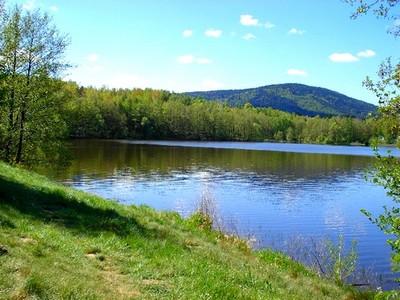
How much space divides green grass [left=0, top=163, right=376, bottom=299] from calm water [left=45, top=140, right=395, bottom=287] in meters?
8.18

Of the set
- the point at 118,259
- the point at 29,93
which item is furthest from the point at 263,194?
the point at 118,259

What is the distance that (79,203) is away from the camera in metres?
16.9

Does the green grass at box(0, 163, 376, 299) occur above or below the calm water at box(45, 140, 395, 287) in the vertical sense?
above

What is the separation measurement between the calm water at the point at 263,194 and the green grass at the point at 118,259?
26.8ft

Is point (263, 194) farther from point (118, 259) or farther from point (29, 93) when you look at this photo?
point (118, 259)

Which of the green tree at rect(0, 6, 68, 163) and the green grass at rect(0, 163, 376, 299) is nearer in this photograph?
the green grass at rect(0, 163, 376, 299)

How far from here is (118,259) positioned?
10797 millimetres

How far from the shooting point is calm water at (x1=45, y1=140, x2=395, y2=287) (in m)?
29.8

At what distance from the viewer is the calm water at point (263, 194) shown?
97.8ft

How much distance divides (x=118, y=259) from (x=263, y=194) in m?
36.6

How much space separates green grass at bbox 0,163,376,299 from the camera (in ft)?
26.2

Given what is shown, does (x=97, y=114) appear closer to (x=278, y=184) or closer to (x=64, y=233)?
(x=278, y=184)

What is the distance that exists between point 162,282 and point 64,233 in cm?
388

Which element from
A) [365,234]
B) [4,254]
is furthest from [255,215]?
[4,254]
